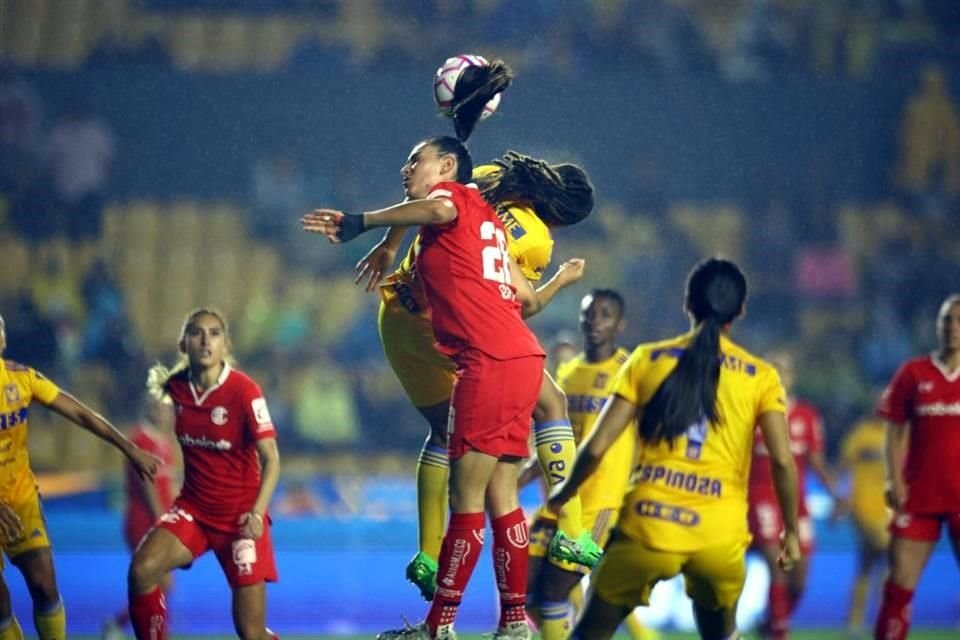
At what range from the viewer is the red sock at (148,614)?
25.3ft

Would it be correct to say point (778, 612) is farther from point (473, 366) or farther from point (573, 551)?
point (473, 366)

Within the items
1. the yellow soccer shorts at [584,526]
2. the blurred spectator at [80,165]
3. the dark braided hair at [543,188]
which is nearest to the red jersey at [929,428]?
the yellow soccer shorts at [584,526]

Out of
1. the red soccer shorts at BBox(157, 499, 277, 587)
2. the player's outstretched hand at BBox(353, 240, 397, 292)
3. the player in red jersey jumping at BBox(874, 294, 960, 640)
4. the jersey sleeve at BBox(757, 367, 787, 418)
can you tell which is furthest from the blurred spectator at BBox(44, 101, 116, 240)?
the jersey sleeve at BBox(757, 367, 787, 418)

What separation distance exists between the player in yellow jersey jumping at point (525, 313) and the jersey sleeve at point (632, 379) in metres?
0.80

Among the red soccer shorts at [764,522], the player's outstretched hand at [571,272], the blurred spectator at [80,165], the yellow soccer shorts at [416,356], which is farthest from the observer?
the blurred spectator at [80,165]

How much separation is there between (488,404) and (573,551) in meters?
0.92

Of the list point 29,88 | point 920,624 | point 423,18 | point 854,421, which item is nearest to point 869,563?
point 920,624

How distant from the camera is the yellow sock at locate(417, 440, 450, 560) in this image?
7.34 metres

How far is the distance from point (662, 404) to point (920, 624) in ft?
26.9

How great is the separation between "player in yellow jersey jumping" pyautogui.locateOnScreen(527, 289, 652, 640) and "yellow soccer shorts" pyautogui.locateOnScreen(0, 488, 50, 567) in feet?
8.99

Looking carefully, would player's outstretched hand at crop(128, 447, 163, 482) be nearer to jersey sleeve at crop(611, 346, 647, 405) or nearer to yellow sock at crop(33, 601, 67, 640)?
yellow sock at crop(33, 601, 67, 640)

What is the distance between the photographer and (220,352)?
8258mm

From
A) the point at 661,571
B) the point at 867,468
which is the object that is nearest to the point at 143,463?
the point at 661,571

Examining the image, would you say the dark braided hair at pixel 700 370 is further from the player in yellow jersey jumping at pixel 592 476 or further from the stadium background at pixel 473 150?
the stadium background at pixel 473 150
